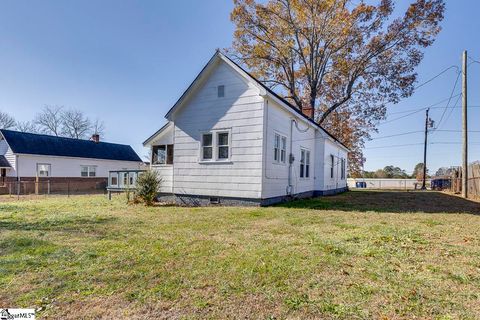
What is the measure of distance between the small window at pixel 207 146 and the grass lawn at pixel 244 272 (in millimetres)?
5199

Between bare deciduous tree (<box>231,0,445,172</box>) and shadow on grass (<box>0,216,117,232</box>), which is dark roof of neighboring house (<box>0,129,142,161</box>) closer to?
bare deciduous tree (<box>231,0,445,172</box>)

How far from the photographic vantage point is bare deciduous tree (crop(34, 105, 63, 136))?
4550 cm

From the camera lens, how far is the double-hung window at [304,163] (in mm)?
14031

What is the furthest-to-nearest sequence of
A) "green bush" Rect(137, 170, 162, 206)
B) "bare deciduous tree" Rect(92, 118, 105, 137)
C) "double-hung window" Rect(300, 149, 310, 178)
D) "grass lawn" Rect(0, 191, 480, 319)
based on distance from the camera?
"bare deciduous tree" Rect(92, 118, 105, 137) < "double-hung window" Rect(300, 149, 310, 178) < "green bush" Rect(137, 170, 162, 206) < "grass lawn" Rect(0, 191, 480, 319)

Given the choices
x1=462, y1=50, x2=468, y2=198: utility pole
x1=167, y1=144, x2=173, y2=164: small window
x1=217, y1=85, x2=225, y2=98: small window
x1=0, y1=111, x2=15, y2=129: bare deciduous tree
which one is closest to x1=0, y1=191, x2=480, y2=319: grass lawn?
x1=217, y1=85, x2=225, y2=98: small window

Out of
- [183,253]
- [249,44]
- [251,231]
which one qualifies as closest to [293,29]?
[249,44]

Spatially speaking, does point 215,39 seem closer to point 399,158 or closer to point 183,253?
point 183,253

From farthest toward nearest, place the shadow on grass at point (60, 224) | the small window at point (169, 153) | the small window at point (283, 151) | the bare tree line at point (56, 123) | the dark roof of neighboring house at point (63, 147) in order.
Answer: the bare tree line at point (56, 123)
the dark roof of neighboring house at point (63, 147)
the small window at point (169, 153)
the small window at point (283, 151)
the shadow on grass at point (60, 224)

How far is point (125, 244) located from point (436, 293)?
471 centimetres

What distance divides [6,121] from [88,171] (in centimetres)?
2905

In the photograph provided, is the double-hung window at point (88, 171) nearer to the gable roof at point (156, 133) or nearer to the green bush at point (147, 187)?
the gable roof at point (156, 133)

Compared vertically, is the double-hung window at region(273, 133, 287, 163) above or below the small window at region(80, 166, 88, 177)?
above

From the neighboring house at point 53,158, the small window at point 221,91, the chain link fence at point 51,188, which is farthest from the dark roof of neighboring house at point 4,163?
the small window at point 221,91

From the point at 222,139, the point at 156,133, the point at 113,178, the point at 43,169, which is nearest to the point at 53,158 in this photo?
the point at 43,169
